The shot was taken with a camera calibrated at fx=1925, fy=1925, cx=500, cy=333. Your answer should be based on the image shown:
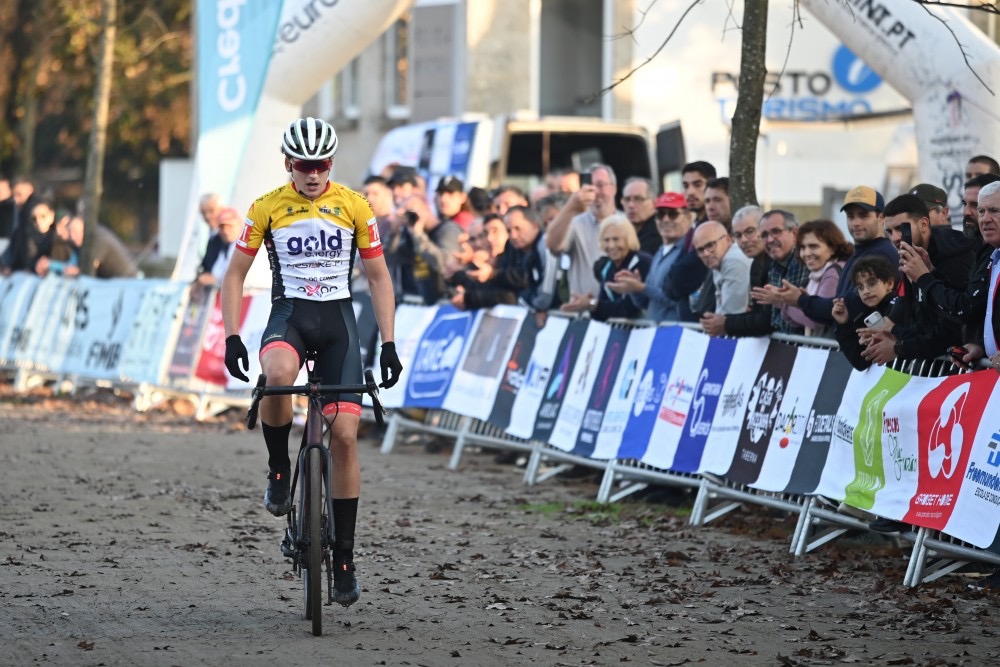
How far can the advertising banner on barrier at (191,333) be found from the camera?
19.7m

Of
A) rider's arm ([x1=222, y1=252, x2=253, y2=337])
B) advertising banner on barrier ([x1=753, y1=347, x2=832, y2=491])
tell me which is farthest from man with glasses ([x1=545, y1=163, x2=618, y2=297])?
rider's arm ([x1=222, y1=252, x2=253, y2=337])

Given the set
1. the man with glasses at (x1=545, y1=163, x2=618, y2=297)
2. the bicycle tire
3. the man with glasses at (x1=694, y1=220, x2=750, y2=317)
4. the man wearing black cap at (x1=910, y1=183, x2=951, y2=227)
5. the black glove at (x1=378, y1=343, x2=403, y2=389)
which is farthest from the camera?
the man with glasses at (x1=545, y1=163, x2=618, y2=297)

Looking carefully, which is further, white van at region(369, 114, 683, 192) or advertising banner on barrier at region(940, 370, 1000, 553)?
white van at region(369, 114, 683, 192)

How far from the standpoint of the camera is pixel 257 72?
19.7 meters

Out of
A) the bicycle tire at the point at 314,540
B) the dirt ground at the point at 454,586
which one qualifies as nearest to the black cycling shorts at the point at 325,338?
the bicycle tire at the point at 314,540

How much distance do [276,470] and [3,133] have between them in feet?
135

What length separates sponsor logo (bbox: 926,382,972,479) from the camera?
954 centimetres

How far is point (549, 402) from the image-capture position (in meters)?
14.5

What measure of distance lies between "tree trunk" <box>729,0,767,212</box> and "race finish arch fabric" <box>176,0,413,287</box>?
18.6ft

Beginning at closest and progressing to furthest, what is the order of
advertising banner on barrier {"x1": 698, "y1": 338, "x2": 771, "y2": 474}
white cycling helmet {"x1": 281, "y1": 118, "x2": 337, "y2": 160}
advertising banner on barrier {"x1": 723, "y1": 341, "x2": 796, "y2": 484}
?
white cycling helmet {"x1": 281, "y1": 118, "x2": 337, "y2": 160} < advertising banner on barrier {"x1": 723, "y1": 341, "x2": 796, "y2": 484} < advertising banner on barrier {"x1": 698, "y1": 338, "x2": 771, "y2": 474}

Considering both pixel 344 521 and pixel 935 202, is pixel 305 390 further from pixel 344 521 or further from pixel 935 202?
pixel 935 202

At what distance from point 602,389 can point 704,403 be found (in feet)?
4.83

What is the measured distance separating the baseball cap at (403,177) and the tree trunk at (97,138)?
7924mm

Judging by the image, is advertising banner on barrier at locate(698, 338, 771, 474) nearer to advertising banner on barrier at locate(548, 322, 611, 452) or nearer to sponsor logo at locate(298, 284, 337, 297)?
advertising banner on barrier at locate(548, 322, 611, 452)
